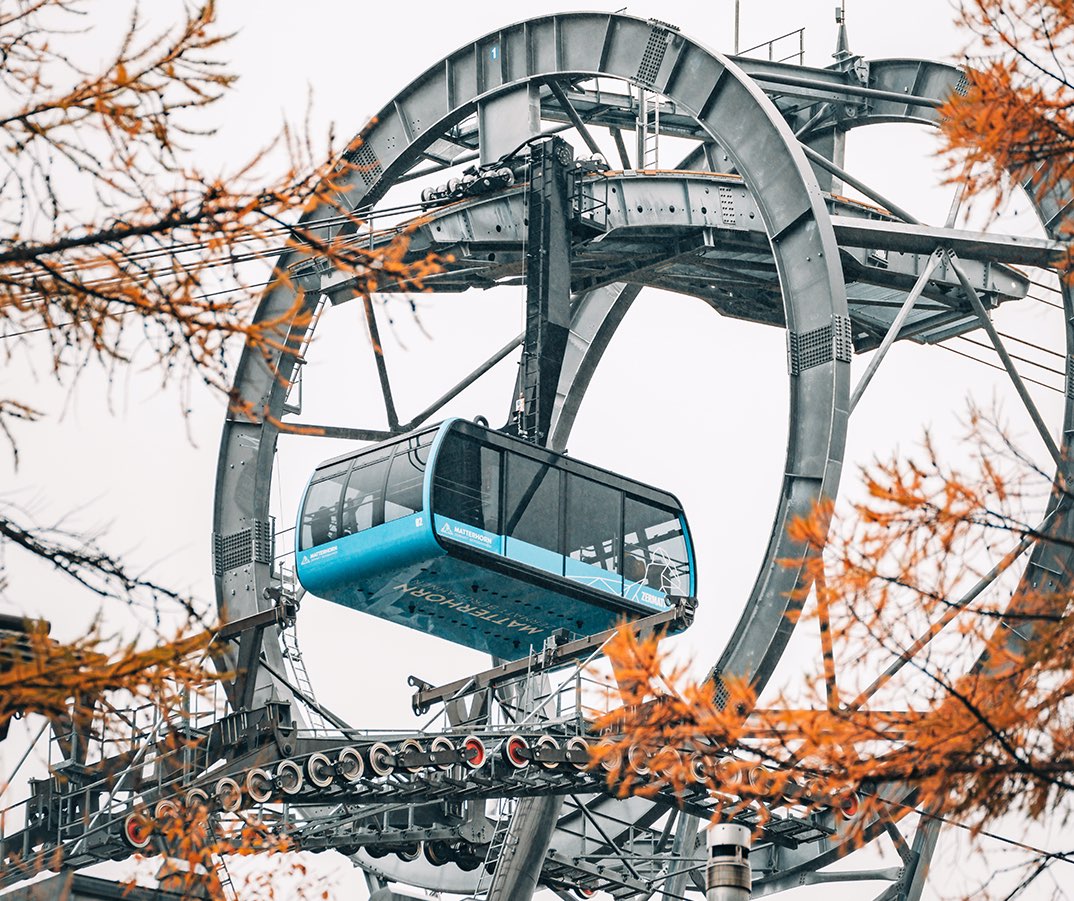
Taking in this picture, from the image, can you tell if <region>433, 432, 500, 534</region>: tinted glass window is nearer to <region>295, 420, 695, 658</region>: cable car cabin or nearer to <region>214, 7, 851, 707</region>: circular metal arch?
<region>295, 420, 695, 658</region>: cable car cabin

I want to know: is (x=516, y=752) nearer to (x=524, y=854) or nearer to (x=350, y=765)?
(x=350, y=765)

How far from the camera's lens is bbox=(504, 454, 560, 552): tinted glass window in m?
33.0

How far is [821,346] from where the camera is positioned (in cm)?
3111

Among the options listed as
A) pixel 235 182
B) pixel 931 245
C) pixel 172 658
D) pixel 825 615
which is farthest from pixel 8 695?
pixel 931 245

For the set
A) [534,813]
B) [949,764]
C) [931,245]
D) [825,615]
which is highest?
[931,245]

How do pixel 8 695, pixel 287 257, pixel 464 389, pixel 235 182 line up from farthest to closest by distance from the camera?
pixel 464 389
pixel 287 257
pixel 235 182
pixel 8 695

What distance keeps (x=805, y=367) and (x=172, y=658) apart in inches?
830

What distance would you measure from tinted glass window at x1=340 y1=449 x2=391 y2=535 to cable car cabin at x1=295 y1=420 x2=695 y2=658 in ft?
0.07

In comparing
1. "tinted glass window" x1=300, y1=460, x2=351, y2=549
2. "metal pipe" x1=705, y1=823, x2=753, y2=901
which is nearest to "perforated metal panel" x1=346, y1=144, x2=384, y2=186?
"tinted glass window" x1=300, y1=460, x2=351, y2=549

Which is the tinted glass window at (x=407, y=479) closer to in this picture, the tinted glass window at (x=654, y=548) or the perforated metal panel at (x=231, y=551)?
the tinted glass window at (x=654, y=548)

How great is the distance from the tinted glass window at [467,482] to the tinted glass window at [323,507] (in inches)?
93.8

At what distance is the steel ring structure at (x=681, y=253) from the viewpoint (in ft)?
103

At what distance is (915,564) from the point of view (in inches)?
490

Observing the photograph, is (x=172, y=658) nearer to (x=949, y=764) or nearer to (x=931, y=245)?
(x=949, y=764)
